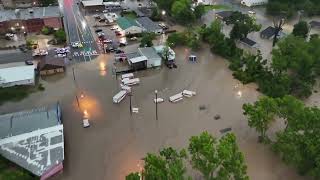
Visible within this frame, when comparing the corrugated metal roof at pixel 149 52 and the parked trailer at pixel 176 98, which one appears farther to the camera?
the corrugated metal roof at pixel 149 52

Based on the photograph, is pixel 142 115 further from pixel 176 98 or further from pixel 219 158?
pixel 219 158

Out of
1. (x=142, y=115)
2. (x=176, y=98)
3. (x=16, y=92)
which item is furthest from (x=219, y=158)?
(x=16, y=92)

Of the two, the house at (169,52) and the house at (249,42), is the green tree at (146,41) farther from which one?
the house at (249,42)

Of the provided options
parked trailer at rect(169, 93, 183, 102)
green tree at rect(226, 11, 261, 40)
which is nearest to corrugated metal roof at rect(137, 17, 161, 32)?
green tree at rect(226, 11, 261, 40)

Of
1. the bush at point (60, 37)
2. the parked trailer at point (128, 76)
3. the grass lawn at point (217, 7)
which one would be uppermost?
the grass lawn at point (217, 7)

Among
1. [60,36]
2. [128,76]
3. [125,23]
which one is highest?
[125,23]

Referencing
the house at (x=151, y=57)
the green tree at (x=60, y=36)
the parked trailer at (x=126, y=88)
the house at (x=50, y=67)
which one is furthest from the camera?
the green tree at (x=60, y=36)

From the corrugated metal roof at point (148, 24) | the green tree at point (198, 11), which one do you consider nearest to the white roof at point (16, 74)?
the corrugated metal roof at point (148, 24)

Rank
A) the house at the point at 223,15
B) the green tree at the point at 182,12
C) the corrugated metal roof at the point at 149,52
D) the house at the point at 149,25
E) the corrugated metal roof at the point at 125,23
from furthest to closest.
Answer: the house at the point at 223,15, the green tree at the point at 182,12, the house at the point at 149,25, the corrugated metal roof at the point at 125,23, the corrugated metal roof at the point at 149,52
